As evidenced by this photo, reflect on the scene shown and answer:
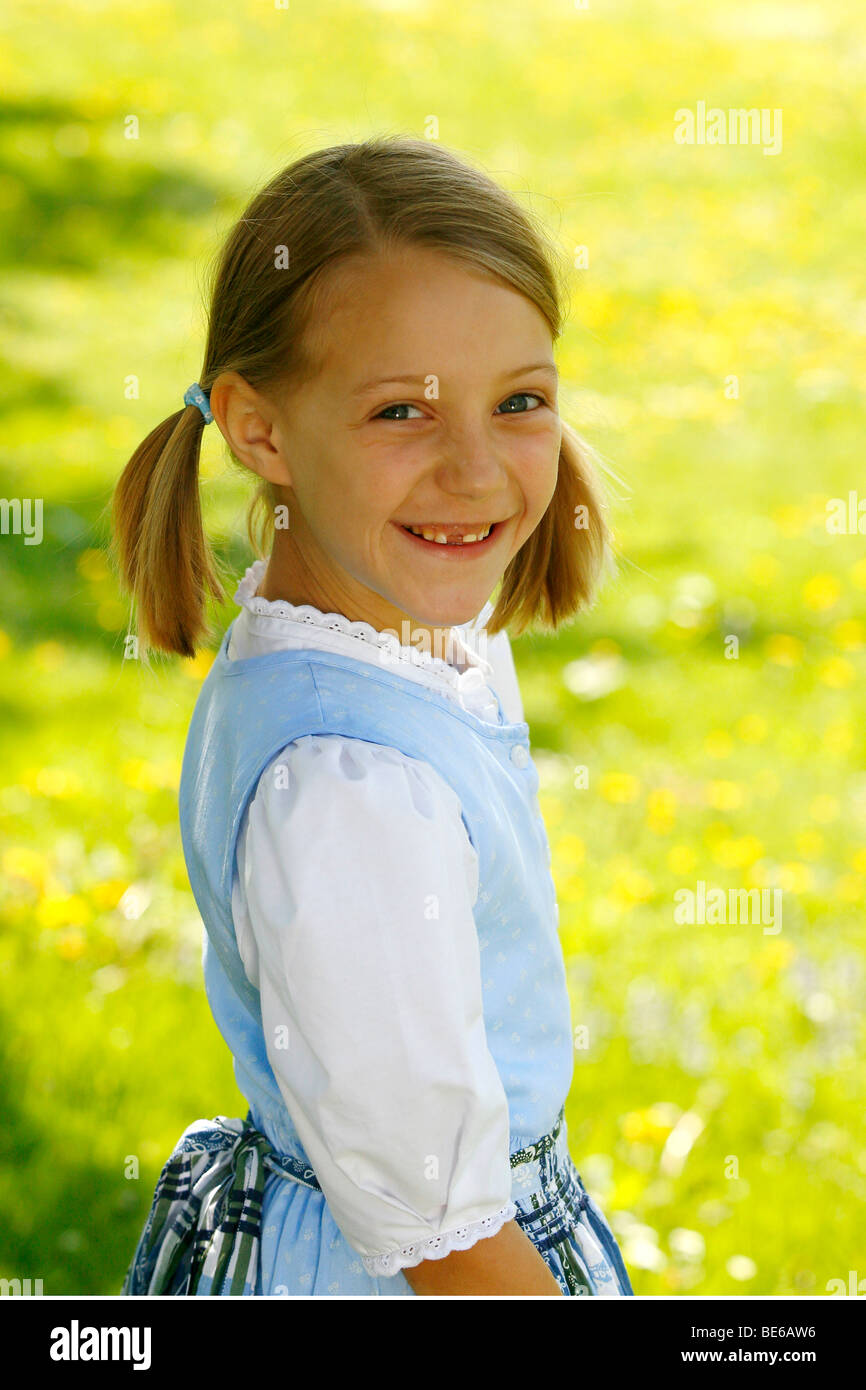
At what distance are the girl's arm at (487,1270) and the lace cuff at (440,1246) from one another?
0.04 ft

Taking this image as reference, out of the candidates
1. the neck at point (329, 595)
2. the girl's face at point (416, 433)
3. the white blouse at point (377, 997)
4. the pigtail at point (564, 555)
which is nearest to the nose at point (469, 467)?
the girl's face at point (416, 433)

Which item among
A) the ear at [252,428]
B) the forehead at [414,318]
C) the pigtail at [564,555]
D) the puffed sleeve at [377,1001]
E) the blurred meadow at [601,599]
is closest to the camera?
the puffed sleeve at [377,1001]

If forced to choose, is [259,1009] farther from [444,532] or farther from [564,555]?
[564,555]

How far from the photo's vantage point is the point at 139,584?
1550 mm

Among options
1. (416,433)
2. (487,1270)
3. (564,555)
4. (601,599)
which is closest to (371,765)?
(416,433)

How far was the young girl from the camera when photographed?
1133mm

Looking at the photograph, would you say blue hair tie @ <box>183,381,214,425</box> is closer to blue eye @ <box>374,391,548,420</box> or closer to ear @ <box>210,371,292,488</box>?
ear @ <box>210,371,292,488</box>

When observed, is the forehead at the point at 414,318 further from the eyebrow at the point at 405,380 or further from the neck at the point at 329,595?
the neck at the point at 329,595

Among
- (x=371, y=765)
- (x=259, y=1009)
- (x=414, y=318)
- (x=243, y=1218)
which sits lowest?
(x=243, y=1218)

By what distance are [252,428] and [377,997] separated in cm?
55

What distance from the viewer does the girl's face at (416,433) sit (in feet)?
4.15

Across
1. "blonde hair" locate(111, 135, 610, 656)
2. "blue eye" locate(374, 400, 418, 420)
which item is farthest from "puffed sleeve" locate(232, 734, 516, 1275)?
"blonde hair" locate(111, 135, 610, 656)

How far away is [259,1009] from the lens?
1.37 m

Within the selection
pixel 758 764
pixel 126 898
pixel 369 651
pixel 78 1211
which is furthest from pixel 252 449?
pixel 758 764
